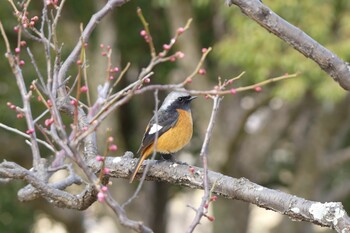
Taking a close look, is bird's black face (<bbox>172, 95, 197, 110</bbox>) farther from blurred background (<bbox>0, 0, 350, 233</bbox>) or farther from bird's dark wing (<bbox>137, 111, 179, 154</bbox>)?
blurred background (<bbox>0, 0, 350, 233</bbox>)

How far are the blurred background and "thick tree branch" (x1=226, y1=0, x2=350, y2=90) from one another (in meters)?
5.36

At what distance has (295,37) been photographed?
371cm

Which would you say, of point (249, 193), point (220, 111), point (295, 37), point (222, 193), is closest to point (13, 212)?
point (220, 111)

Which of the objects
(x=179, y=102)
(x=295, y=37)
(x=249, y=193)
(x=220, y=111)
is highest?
(x=220, y=111)

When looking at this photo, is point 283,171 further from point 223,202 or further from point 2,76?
point 2,76

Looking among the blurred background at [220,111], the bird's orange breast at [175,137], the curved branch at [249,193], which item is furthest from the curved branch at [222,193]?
the blurred background at [220,111]

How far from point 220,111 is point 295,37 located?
A: 9274 mm

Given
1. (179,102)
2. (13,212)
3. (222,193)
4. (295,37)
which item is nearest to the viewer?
(295,37)

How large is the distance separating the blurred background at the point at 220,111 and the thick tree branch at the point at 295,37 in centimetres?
536

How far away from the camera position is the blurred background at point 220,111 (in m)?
9.63

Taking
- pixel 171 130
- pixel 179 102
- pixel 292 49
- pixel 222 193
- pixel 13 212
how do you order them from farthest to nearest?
pixel 13 212, pixel 292 49, pixel 179 102, pixel 171 130, pixel 222 193

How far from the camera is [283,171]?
50.6 feet

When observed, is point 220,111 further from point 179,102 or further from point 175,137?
point 175,137

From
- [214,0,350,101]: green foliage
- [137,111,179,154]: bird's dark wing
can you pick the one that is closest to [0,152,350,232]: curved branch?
[137,111,179,154]: bird's dark wing
